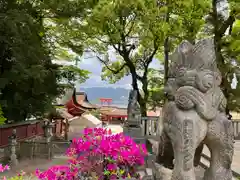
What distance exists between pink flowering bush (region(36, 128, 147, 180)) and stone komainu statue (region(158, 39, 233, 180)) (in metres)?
0.91

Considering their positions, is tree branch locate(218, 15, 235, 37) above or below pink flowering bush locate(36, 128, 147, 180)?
above

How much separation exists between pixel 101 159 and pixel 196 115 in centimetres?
162

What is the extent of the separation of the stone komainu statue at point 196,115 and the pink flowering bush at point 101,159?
91 centimetres

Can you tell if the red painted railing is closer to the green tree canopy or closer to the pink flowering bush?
the green tree canopy

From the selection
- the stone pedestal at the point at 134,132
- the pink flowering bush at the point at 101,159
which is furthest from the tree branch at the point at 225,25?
the pink flowering bush at the point at 101,159

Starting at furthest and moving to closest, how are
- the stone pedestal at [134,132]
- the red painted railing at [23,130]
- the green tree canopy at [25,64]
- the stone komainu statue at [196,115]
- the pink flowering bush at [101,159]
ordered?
the red painted railing at [23,130] < the stone pedestal at [134,132] < the green tree canopy at [25,64] < the pink flowering bush at [101,159] < the stone komainu statue at [196,115]

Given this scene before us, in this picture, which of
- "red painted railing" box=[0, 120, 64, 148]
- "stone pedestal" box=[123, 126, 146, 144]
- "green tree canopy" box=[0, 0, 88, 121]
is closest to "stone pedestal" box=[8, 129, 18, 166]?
"red painted railing" box=[0, 120, 64, 148]

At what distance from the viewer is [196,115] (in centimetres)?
315

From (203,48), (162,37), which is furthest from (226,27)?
(203,48)

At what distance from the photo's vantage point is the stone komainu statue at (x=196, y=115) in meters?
3.08

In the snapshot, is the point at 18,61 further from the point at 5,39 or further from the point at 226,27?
the point at 226,27

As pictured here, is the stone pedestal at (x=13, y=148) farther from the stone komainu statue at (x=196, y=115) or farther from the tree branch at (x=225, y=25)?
the stone komainu statue at (x=196, y=115)

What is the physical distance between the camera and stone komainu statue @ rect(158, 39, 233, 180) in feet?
10.1

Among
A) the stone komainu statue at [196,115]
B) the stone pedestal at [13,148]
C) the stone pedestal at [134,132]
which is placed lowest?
the stone pedestal at [13,148]
